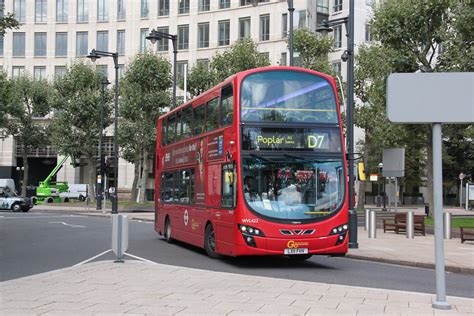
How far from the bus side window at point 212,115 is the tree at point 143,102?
104 feet

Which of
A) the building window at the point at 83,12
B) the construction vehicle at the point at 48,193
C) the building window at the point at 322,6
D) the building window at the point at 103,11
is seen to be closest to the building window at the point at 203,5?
the building window at the point at 103,11

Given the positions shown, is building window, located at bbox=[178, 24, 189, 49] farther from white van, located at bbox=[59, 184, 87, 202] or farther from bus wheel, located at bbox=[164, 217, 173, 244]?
bus wheel, located at bbox=[164, 217, 173, 244]

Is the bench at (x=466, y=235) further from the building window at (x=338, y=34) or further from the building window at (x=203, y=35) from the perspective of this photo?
the building window at (x=203, y=35)

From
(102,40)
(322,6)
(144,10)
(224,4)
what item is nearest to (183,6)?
(144,10)

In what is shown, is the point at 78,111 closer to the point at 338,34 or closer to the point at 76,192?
the point at 76,192

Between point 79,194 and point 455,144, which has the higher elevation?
point 455,144

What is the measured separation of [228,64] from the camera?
44094mm

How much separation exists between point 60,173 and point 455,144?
46.8 metres

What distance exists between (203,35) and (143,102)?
19868 millimetres

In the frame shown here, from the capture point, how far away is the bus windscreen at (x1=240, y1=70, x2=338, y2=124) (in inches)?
497

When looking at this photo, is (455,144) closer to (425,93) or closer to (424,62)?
(424,62)

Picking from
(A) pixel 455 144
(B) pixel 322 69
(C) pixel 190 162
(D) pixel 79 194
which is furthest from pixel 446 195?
(C) pixel 190 162

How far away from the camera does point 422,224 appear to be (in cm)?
2189

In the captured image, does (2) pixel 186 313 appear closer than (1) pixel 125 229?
Yes
